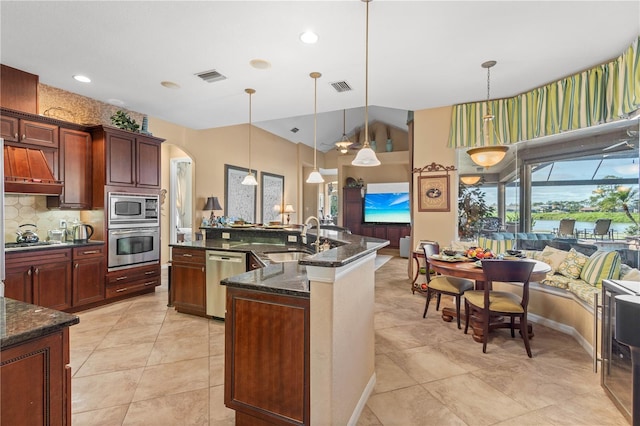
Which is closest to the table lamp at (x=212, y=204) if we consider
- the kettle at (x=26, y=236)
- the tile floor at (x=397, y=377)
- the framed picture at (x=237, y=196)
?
the framed picture at (x=237, y=196)

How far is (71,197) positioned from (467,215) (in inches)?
221

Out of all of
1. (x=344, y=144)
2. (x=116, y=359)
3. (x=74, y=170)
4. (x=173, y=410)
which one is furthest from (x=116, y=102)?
(x=344, y=144)

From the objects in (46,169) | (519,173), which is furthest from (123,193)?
(519,173)

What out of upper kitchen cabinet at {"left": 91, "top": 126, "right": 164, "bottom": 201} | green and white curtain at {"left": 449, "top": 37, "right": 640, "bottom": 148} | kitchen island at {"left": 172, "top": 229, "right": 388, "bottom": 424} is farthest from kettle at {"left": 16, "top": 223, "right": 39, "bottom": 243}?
green and white curtain at {"left": 449, "top": 37, "right": 640, "bottom": 148}

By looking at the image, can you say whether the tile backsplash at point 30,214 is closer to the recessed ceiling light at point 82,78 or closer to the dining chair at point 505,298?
the recessed ceiling light at point 82,78

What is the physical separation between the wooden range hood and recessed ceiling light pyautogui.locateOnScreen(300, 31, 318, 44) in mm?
3316

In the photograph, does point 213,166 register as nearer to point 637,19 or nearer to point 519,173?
point 519,173

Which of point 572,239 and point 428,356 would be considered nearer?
point 428,356

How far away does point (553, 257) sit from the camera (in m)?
3.77

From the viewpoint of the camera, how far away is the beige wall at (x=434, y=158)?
4.89 metres

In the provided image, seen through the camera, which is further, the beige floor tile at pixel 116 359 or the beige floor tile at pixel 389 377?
the beige floor tile at pixel 116 359

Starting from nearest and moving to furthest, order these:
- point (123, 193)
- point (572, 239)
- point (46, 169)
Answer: point (46, 169), point (572, 239), point (123, 193)

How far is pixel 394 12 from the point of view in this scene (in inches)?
96.6

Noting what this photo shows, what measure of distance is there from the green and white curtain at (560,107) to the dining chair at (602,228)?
113 cm
